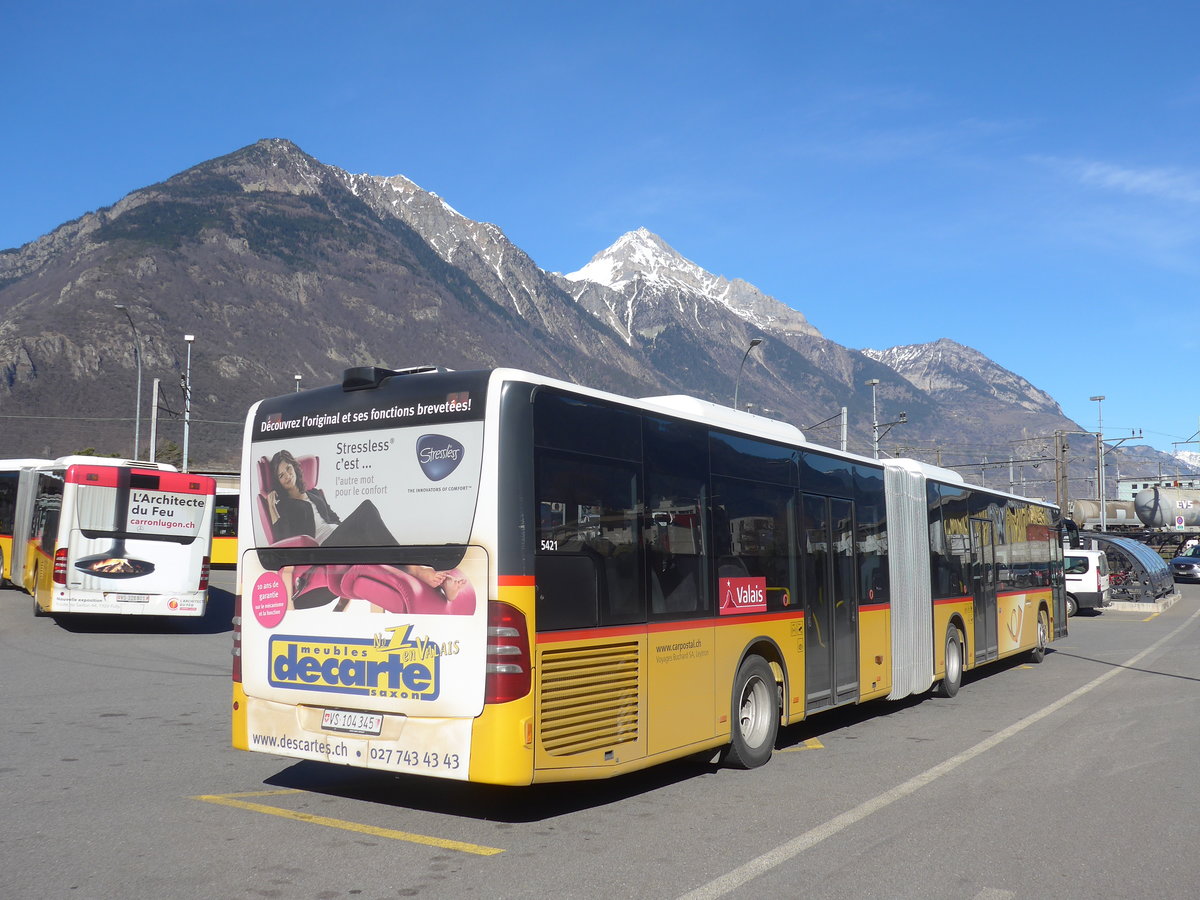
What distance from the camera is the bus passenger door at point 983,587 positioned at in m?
15.1

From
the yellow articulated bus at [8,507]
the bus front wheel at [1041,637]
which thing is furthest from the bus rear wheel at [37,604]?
the bus front wheel at [1041,637]

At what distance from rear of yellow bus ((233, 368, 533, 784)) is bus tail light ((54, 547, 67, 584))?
40.8 ft

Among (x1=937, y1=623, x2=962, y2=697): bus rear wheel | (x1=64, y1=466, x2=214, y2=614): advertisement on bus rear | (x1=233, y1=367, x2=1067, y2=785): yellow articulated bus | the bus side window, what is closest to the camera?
(x1=233, y1=367, x2=1067, y2=785): yellow articulated bus

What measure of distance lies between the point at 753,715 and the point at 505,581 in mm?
3539

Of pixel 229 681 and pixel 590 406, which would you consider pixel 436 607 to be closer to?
pixel 590 406

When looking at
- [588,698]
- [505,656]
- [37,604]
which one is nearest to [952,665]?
[588,698]

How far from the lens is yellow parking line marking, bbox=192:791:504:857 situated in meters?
6.50

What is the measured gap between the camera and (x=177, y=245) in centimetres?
18625

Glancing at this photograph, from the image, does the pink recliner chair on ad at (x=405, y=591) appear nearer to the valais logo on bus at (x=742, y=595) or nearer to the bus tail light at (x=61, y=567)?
the valais logo on bus at (x=742, y=595)

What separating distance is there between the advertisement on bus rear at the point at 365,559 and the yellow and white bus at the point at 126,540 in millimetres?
12255

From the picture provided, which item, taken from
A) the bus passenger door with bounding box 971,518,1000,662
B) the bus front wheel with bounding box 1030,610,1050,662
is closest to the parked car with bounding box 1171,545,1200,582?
the bus front wheel with bounding box 1030,610,1050,662

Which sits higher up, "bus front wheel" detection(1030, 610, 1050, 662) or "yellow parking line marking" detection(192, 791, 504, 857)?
"bus front wheel" detection(1030, 610, 1050, 662)

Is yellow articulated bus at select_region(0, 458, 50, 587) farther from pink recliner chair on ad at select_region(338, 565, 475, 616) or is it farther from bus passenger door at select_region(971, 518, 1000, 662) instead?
pink recliner chair on ad at select_region(338, 565, 475, 616)

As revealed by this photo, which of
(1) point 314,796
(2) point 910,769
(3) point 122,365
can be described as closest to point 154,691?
(1) point 314,796
